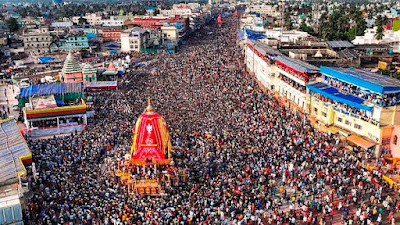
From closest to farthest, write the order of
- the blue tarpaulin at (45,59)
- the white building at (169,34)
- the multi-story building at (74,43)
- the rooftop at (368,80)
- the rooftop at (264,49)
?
1. the rooftop at (368,80)
2. the rooftop at (264,49)
3. the blue tarpaulin at (45,59)
4. the multi-story building at (74,43)
5. the white building at (169,34)

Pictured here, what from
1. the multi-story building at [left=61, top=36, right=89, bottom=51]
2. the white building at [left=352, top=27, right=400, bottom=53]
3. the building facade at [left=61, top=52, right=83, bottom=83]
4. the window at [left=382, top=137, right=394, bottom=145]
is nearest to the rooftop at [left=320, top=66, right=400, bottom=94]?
the window at [left=382, top=137, right=394, bottom=145]

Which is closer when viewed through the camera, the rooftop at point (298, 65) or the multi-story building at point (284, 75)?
the rooftop at point (298, 65)

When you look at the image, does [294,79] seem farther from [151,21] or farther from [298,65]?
[151,21]

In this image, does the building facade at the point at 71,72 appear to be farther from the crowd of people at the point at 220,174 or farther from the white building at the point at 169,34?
the white building at the point at 169,34

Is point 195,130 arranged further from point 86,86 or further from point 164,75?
point 164,75

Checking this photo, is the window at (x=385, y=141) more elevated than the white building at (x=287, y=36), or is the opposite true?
the white building at (x=287, y=36)

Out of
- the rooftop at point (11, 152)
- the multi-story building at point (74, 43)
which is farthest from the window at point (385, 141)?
the multi-story building at point (74, 43)

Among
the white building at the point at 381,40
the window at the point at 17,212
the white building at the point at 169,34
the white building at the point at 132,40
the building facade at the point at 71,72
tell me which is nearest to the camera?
the window at the point at 17,212

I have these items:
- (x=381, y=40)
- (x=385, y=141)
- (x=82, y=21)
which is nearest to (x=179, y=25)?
(x=82, y=21)
